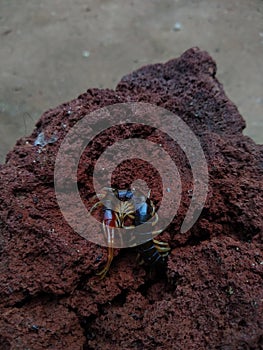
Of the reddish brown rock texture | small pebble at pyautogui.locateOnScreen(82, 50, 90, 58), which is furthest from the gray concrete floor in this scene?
the reddish brown rock texture

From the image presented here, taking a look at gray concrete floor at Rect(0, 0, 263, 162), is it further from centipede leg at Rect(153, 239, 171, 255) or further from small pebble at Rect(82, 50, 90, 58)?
centipede leg at Rect(153, 239, 171, 255)

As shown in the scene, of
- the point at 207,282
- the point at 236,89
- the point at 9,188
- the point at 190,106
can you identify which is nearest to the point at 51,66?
the point at 236,89

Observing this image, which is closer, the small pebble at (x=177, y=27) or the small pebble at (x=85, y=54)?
the small pebble at (x=85, y=54)

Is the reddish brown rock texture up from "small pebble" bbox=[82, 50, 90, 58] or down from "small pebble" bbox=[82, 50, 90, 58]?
down

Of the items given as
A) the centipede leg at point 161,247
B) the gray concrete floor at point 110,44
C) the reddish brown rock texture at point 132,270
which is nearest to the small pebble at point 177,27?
the gray concrete floor at point 110,44

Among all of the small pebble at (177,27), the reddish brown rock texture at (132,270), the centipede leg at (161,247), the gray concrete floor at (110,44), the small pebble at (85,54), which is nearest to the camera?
the reddish brown rock texture at (132,270)

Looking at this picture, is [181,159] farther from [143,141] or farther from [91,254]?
[91,254]

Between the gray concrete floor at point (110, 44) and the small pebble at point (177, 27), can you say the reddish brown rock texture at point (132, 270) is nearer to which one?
the gray concrete floor at point (110, 44)
